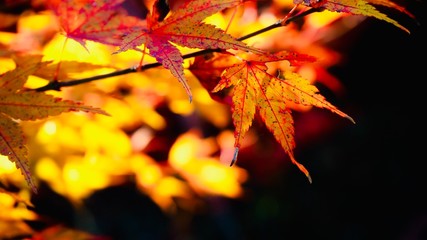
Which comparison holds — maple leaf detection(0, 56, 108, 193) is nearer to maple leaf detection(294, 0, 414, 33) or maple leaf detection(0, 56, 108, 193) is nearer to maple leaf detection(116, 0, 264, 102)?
maple leaf detection(116, 0, 264, 102)

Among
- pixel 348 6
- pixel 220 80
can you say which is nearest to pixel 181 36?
pixel 220 80

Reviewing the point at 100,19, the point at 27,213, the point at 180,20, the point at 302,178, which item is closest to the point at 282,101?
the point at 180,20

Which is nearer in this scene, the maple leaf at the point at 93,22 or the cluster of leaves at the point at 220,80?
the cluster of leaves at the point at 220,80

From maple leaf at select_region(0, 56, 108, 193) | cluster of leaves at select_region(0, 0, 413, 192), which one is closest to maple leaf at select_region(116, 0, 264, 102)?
cluster of leaves at select_region(0, 0, 413, 192)

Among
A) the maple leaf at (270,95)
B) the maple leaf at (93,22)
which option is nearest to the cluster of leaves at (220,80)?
the maple leaf at (270,95)

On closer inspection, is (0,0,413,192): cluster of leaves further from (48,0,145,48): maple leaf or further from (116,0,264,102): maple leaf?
(48,0,145,48): maple leaf

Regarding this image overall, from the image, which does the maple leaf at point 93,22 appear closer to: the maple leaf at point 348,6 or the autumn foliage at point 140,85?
the autumn foliage at point 140,85

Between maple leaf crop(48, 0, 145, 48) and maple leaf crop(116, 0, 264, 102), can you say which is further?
maple leaf crop(48, 0, 145, 48)

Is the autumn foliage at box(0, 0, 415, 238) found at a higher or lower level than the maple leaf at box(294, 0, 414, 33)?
lower
